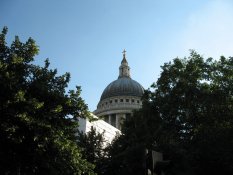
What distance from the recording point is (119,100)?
94.0 m

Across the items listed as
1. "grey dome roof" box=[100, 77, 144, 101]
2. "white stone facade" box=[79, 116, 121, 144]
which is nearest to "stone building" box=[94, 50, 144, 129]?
"grey dome roof" box=[100, 77, 144, 101]

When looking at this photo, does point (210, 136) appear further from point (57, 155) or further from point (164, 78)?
point (57, 155)

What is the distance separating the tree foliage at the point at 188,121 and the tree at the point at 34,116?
9.52m

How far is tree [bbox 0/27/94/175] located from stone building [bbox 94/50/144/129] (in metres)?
63.8

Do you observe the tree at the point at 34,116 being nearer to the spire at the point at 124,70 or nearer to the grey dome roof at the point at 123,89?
the grey dome roof at the point at 123,89

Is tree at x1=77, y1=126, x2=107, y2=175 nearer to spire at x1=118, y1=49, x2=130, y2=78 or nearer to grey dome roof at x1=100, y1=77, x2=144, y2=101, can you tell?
grey dome roof at x1=100, y1=77, x2=144, y2=101

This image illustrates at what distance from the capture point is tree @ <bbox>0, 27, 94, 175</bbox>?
62.2 ft

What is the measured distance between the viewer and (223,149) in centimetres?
A: 2881

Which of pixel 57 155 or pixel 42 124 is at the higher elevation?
pixel 42 124

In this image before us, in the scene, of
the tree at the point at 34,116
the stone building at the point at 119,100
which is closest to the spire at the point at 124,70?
the stone building at the point at 119,100

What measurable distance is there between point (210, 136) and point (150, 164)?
2311 cm

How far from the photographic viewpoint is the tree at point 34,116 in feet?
62.2

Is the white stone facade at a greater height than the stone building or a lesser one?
lesser

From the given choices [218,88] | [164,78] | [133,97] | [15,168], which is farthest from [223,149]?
[133,97]
